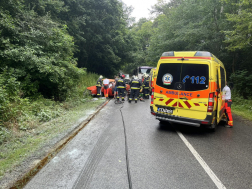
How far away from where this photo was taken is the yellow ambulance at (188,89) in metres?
5.34

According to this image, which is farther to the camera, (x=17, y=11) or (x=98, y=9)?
→ (x=98, y=9)

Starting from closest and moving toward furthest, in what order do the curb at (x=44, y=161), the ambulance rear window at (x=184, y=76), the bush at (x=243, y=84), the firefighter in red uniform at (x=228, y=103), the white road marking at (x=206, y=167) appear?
the curb at (x=44, y=161)
the white road marking at (x=206, y=167)
the ambulance rear window at (x=184, y=76)
the firefighter in red uniform at (x=228, y=103)
the bush at (x=243, y=84)

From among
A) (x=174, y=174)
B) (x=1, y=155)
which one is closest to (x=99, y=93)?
(x=1, y=155)

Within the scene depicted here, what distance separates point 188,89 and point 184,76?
1.36 feet

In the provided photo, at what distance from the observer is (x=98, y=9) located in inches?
838

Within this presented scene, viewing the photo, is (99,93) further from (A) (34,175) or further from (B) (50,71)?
(A) (34,175)

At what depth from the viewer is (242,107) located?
10.8 meters

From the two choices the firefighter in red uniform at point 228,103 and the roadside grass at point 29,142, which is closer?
the roadside grass at point 29,142

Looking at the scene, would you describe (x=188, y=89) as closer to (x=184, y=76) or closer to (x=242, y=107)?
(x=184, y=76)

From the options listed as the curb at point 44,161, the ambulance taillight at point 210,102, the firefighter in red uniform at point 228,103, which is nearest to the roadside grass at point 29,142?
the curb at point 44,161

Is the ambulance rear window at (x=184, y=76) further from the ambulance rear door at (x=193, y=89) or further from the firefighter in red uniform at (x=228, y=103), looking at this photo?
the firefighter in red uniform at (x=228, y=103)

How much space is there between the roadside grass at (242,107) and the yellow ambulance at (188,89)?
435 centimetres

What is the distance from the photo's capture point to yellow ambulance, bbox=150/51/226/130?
534cm

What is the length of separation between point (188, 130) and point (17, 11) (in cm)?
866
